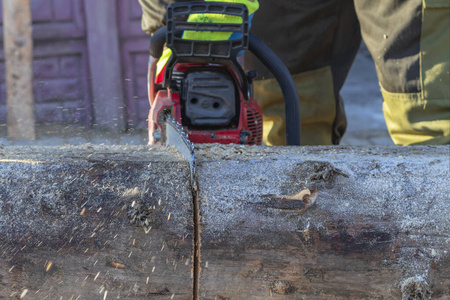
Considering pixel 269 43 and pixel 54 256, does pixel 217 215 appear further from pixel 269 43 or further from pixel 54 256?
pixel 269 43

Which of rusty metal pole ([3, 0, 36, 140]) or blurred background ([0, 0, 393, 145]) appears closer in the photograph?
rusty metal pole ([3, 0, 36, 140])

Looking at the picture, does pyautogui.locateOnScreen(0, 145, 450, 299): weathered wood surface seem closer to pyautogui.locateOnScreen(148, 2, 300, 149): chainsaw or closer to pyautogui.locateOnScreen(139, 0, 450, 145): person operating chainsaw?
pyautogui.locateOnScreen(148, 2, 300, 149): chainsaw

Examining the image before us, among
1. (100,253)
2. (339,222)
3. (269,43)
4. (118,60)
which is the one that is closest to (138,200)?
(100,253)

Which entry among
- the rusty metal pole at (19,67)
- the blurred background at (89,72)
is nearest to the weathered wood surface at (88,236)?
the blurred background at (89,72)

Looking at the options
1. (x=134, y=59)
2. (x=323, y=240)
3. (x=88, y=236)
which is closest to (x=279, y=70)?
(x=323, y=240)

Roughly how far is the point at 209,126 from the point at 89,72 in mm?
3666

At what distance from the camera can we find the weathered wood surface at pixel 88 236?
0.92 m

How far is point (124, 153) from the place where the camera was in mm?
1121

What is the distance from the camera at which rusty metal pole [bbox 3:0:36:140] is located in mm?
4633

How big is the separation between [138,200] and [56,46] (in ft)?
14.2

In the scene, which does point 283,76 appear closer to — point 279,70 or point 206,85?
point 279,70

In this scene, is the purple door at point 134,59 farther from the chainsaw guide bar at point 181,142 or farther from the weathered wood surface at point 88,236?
the weathered wood surface at point 88,236

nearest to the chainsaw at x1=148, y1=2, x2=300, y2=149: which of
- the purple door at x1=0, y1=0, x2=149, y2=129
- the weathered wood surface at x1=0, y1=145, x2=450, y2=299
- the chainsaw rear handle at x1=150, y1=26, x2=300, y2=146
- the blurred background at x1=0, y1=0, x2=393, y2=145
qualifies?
the chainsaw rear handle at x1=150, y1=26, x2=300, y2=146

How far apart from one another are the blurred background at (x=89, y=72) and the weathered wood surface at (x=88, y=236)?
3714mm
